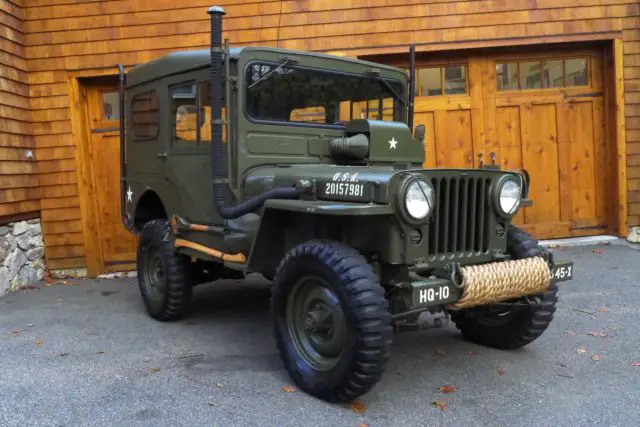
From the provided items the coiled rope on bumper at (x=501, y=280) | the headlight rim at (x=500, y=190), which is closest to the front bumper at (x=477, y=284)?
the coiled rope on bumper at (x=501, y=280)

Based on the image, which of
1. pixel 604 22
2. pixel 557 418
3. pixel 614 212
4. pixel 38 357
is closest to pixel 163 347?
pixel 38 357

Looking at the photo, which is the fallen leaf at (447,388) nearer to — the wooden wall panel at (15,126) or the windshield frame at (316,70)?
the windshield frame at (316,70)

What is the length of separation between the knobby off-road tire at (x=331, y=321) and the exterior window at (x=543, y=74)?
17.7ft

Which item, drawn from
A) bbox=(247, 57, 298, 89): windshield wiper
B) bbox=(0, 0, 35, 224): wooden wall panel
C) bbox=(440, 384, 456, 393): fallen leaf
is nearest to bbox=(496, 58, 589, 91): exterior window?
bbox=(247, 57, 298, 89): windshield wiper

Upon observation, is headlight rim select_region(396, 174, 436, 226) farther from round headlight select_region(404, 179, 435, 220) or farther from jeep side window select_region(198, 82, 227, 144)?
jeep side window select_region(198, 82, 227, 144)

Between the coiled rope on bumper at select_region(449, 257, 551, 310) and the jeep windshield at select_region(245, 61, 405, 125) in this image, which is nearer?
the coiled rope on bumper at select_region(449, 257, 551, 310)

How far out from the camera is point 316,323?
3314mm

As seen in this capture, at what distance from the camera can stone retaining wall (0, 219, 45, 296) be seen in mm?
6750

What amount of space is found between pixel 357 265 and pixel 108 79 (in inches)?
231

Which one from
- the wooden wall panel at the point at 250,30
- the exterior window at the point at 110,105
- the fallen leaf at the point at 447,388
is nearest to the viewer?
the fallen leaf at the point at 447,388

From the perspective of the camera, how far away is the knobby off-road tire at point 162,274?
4.92 meters

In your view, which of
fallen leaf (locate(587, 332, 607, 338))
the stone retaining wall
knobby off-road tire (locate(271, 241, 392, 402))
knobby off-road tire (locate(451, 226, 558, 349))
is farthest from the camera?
the stone retaining wall

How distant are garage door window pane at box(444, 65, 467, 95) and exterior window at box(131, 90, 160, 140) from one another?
4.15 m

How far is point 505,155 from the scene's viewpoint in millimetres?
7648
